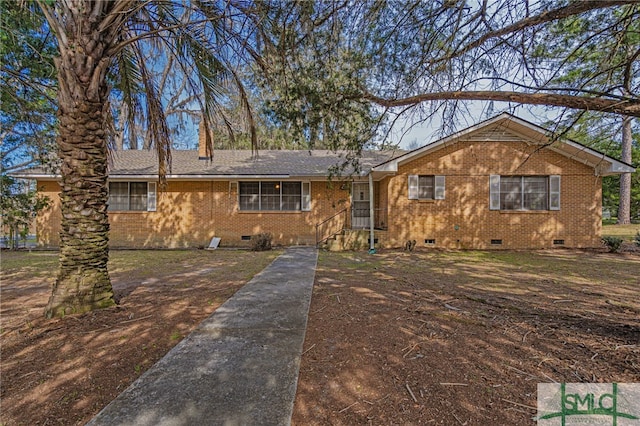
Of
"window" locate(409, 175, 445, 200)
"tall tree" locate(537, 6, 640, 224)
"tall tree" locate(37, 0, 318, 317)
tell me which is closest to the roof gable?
"window" locate(409, 175, 445, 200)

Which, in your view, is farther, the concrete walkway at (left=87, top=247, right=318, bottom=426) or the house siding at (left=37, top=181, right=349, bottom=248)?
the house siding at (left=37, top=181, right=349, bottom=248)

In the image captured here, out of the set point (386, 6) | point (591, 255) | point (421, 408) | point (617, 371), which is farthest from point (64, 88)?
point (591, 255)

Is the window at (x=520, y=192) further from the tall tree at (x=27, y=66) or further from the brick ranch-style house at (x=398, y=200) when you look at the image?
the tall tree at (x=27, y=66)

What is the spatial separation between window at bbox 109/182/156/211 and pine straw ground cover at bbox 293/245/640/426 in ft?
33.5

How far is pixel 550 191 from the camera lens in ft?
39.0

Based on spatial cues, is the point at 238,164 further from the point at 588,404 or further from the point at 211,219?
the point at 588,404

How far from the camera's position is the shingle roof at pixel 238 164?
12664 mm

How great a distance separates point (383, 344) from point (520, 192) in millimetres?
11762

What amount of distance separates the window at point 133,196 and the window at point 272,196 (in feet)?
12.9

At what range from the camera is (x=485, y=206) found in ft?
39.7

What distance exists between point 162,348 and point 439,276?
588 cm

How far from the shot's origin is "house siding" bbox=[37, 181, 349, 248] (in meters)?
13.2

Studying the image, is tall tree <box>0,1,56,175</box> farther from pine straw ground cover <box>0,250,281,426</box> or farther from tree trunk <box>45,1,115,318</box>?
pine straw ground cover <box>0,250,281,426</box>

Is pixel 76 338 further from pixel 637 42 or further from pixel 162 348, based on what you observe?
pixel 637 42
